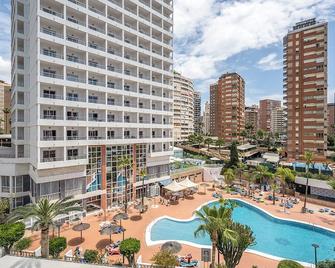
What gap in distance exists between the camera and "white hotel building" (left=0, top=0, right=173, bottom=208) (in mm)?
28750

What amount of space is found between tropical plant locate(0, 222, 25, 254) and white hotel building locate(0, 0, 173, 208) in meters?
7.75

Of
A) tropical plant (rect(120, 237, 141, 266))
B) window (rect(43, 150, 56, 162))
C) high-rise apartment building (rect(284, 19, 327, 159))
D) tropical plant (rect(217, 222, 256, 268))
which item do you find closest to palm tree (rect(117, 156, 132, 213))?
window (rect(43, 150, 56, 162))

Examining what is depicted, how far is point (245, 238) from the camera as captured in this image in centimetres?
1582

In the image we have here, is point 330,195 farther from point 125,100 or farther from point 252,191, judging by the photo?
point 125,100

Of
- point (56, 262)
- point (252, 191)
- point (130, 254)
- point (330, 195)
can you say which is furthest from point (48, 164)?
point (330, 195)

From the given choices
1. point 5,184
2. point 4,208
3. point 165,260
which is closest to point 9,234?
point 4,208

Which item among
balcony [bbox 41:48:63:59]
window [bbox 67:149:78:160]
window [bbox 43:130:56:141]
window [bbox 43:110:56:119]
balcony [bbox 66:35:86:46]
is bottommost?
window [bbox 67:149:78:160]

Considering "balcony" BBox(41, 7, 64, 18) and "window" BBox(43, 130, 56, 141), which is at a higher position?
"balcony" BBox(41, 7, 64, 18)

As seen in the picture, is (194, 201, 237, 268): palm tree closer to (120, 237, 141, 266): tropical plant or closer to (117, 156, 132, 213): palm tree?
(120, 237, 141, 266): tropical plant

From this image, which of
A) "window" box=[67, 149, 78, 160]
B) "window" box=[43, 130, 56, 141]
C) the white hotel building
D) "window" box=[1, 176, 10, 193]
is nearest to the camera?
"window" box=[43, 130, 56, 141]

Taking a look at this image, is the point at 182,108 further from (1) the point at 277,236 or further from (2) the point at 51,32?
(1) the point at 277,236

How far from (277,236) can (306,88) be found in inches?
2110

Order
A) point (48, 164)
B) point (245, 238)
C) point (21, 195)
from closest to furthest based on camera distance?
1. point (245, 238)
2. point (48, 164)
3. point (21, 195)

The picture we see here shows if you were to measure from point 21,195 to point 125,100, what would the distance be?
2138 centimetres
